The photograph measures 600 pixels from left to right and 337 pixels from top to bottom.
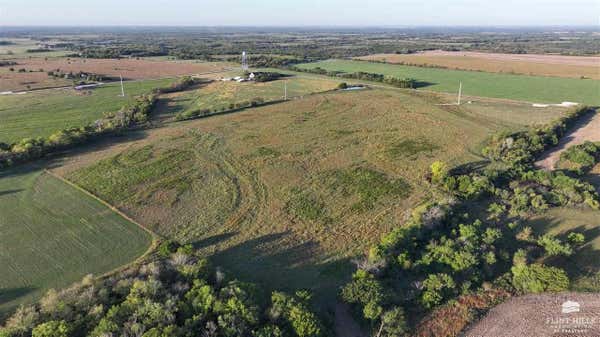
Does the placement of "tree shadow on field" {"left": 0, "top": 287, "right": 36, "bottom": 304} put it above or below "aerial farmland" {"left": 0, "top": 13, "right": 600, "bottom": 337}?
below

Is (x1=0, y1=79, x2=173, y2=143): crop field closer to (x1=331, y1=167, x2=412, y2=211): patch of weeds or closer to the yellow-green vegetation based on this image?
(x1=331, y1=167, x2=412, y2=211): patch of weeds

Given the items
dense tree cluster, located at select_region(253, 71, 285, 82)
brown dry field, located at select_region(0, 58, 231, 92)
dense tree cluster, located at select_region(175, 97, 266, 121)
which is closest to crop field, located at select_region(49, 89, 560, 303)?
dense tree cluster, located at select_region(175, 97, 266, 121)

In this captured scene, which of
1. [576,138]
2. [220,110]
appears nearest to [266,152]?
[220,110]

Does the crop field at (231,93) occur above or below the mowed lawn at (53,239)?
above

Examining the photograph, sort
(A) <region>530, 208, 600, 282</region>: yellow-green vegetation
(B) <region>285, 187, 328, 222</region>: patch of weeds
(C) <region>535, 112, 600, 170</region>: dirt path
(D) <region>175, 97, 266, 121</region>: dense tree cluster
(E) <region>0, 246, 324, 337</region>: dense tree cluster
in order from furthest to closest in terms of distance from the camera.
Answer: (D) <region>175, 97, 266, 121</region>: dense tree cluster
(C) <region>535, 112, 600, 170</region>: dirt path
(B) <region>285, 187, 328, 222</region>: patch of weeds
(A) <region>530, 208, 600, 282</region>: yellow-green vegetation
(E) <region>0, 246, 324, 337</region>: dense tree cluster

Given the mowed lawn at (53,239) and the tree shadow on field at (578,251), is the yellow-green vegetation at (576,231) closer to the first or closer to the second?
the tree shadow on field at (578,251)

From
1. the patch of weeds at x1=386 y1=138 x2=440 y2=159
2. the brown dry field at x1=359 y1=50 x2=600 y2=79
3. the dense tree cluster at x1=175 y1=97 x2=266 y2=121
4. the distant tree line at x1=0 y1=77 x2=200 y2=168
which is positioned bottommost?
the patch of weeds at x1=386 y1=138 x2=440 y2=159

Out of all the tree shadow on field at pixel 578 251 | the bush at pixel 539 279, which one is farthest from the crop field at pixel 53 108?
the tree shadow on field at pixel 578 251
